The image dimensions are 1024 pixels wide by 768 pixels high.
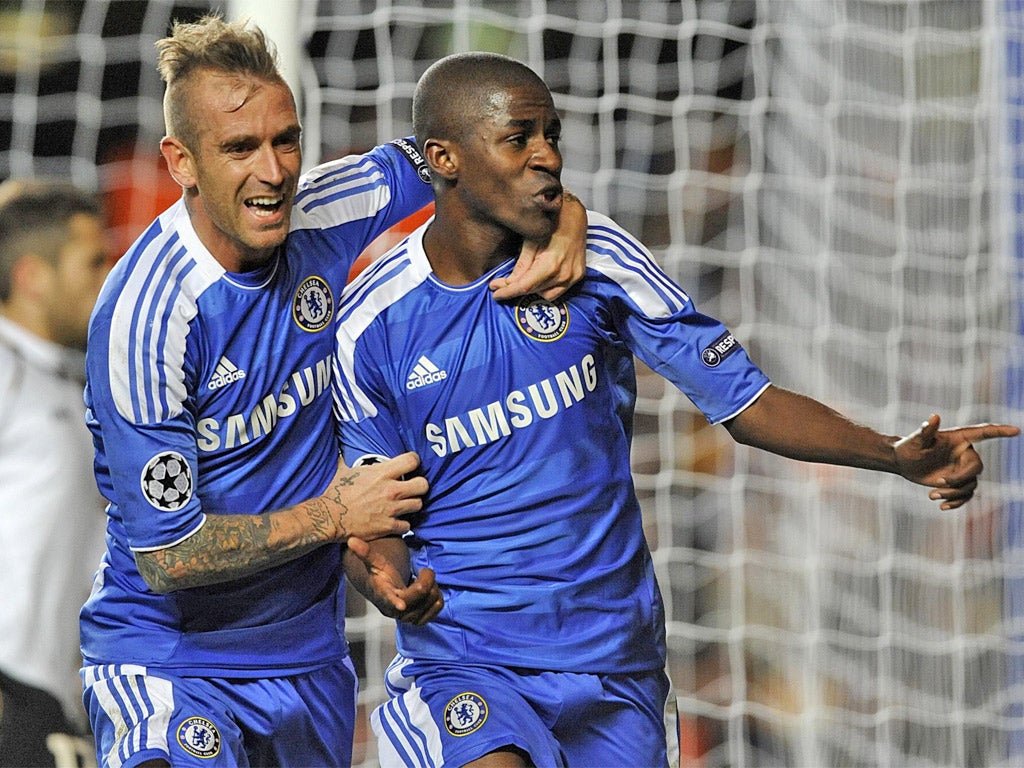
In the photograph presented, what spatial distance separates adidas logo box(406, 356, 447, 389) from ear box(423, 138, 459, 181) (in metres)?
0.34

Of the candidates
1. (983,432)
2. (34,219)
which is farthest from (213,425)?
(34,219)

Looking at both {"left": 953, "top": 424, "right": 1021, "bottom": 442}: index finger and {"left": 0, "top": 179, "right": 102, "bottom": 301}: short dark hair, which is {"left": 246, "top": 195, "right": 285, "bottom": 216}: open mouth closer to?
{"left": 953, "top": 424, "right": 1021, "bottom": 442}: index finger

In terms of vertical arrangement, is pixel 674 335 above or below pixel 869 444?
above

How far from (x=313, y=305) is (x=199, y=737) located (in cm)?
79

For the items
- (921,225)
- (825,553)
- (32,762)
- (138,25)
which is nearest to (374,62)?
(138,25)

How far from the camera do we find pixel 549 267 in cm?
248

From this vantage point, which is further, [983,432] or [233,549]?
[983,432]

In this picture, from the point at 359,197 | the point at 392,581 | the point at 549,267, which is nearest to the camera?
the point at 392,581

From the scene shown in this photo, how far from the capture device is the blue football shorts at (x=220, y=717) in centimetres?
244

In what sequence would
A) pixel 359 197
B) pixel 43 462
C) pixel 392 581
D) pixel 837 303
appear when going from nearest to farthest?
pixel 392 581, pixel 359 197, pixel 43 462, pixel 837 303

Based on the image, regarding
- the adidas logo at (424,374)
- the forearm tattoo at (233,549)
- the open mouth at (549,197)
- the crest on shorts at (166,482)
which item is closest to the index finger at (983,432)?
the open mouth at (549,197)

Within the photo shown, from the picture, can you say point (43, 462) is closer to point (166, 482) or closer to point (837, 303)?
point (166, 482)

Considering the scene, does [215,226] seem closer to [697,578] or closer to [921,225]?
[921,225]

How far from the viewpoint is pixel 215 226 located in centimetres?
250
